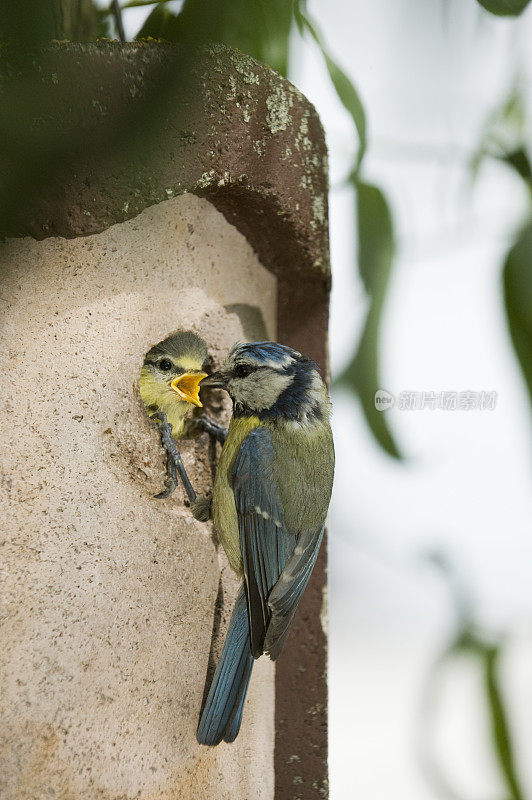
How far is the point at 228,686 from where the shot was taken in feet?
3.09

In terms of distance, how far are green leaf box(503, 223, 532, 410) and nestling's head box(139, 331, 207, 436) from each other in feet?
1.54

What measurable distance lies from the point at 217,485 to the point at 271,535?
0.44ft

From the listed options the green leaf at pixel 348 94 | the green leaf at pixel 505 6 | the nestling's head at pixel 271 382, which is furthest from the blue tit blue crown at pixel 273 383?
the green leaf at pixel 505 6

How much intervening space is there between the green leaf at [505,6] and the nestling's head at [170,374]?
0.57 meters

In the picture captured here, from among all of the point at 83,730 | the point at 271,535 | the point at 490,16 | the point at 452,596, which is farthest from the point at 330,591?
the point at 490,16

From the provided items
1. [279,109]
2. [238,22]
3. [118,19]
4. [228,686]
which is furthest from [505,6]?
[228,686]

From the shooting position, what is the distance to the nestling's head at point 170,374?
3.45 feet

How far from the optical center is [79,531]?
85 cm

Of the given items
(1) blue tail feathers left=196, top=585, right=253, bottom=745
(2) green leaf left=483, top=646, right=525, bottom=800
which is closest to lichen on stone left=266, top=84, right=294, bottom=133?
(1) blue tail feathers left=196, top=585, right=253, bottom=745

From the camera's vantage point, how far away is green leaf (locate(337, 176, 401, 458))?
1.33 meters

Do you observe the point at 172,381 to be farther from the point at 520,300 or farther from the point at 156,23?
the point at 520,300

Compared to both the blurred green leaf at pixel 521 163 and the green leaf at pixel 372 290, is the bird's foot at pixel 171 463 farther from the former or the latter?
the blurred green leaf at pixel 521 163

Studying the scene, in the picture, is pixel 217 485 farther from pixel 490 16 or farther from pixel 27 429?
pixel 490 16

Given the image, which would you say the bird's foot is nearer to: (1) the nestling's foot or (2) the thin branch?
(1) the nestling's foot
